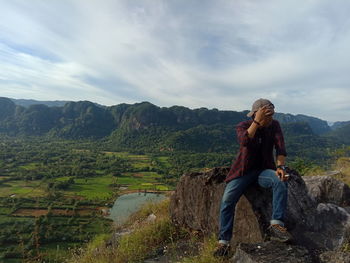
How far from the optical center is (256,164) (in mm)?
3674

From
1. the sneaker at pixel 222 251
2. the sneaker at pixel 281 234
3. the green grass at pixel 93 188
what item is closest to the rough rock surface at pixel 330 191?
the sneaker at pixel 281 234

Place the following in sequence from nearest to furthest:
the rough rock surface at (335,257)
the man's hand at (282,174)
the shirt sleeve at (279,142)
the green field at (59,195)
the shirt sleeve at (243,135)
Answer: the rough rock surface at (335,257)
the man's hand at (282,174)
the shirt sleeve at (243,135)
the shirt sleeve at (279,142)
the green field at (59,195)

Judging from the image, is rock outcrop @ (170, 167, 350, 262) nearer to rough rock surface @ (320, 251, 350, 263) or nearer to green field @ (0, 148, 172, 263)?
rough rock surface @ (320, 251, 350, 263)

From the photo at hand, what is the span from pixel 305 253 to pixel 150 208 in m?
5.38

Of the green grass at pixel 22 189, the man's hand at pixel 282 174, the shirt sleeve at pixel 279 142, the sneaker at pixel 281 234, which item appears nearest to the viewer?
the sneaker at pixel 281 234

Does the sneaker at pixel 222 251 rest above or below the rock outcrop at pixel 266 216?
below

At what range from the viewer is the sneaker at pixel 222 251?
11.1ft

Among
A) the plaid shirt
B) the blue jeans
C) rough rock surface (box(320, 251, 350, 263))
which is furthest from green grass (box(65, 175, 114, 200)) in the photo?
rough rock surface (box(320, 251, 350, 263))

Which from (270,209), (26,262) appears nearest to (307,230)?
(270,209)

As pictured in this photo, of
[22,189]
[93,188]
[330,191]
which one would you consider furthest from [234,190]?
[22,189]

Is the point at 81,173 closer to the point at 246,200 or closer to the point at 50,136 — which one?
the point at 246,200

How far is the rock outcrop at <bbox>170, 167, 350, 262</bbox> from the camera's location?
3.56 metres

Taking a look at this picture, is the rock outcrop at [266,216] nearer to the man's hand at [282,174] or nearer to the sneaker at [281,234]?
the sneaker at [281,234]

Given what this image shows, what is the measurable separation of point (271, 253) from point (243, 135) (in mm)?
1513
